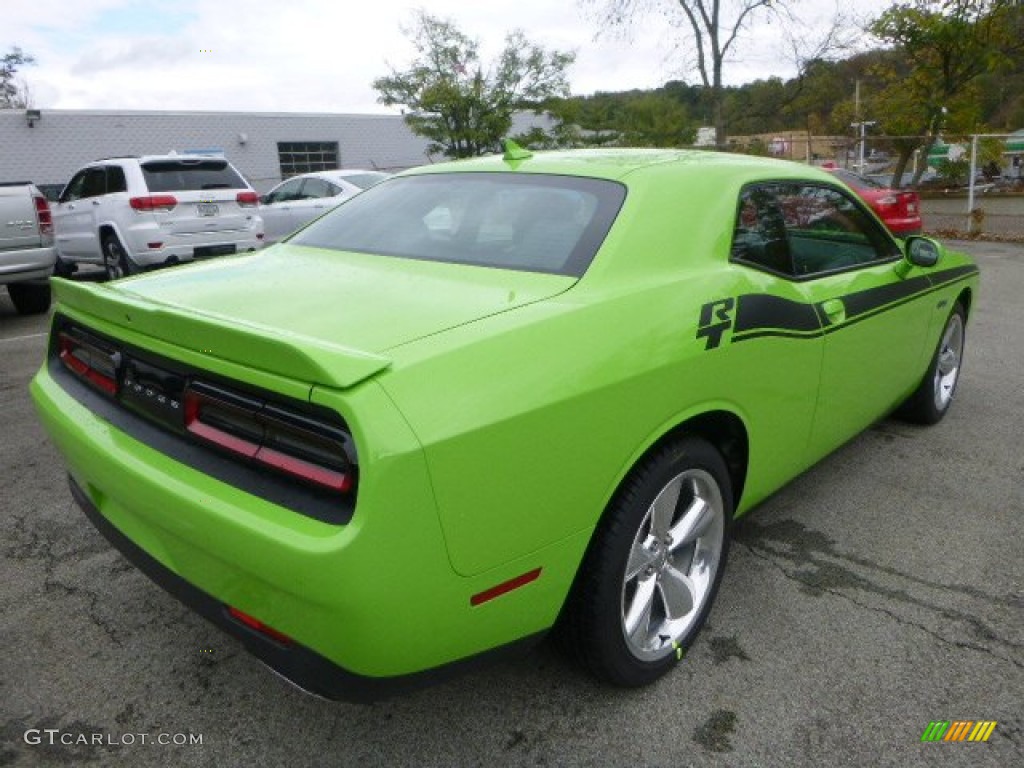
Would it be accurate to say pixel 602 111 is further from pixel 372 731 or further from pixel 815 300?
pixel 372 731

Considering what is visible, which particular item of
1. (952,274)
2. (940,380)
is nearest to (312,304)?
(952,274)

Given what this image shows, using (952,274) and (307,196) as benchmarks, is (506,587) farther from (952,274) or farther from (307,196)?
(307,196)

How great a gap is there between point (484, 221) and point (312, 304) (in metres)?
0.79

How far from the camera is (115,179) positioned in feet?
31.4

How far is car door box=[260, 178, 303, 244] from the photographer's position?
487 inches

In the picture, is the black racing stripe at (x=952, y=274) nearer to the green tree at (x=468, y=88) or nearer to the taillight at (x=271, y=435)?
the taillight at (x=271, y=435)

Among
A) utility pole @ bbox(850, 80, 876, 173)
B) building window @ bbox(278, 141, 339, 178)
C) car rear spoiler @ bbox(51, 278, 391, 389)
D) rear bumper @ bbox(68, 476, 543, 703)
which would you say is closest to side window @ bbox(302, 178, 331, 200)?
car rear spoiler @ bbox(51, 278, 391, 389)

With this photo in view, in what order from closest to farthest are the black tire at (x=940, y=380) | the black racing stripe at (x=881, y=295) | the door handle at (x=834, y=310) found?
the door handle at (x=834, y=310), the black racing stripe at (x=881, y=295), the black tire at (x=940, y=380)

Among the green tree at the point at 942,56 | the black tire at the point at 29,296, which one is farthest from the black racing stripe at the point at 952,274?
the green tree at the point at 942,56

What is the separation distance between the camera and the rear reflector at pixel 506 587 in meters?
1.73

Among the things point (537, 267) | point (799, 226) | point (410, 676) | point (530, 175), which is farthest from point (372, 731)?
point (799, 226)

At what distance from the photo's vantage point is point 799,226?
3053 mm

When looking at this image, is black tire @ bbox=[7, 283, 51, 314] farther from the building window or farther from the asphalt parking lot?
the building window

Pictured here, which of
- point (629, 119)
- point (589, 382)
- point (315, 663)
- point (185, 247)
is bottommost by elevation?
point (315, 663)
